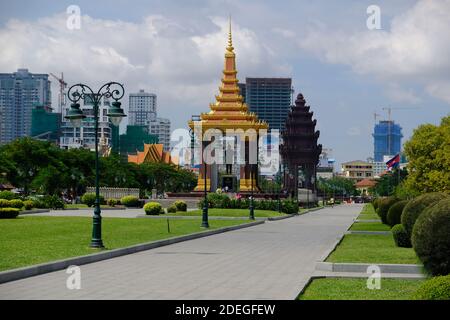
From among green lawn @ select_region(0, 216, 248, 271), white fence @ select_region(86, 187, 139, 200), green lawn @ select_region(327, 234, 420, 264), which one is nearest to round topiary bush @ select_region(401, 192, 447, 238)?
green lawn @ select_region(327, 234, 420, 264)

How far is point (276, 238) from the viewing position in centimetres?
3192

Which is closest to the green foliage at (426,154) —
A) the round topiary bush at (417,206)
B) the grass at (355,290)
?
the round topiary bush at (417,206)

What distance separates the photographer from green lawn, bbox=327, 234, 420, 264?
1956cm

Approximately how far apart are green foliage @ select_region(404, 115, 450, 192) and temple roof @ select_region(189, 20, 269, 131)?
2945 centimetres

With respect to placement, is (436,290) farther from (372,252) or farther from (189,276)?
(372,252)

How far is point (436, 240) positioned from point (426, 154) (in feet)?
185

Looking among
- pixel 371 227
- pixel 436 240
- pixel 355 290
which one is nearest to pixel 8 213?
pixel 371 227

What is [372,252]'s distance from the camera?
2227 cm

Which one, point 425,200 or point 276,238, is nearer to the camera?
point 425,200

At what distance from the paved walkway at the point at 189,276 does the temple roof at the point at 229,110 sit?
70.8 m

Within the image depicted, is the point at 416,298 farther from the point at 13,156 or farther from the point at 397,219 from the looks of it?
the point at 13,156

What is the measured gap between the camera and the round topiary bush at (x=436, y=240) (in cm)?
1338

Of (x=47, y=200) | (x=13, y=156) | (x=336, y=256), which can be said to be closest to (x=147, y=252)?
(x=336, y=256)

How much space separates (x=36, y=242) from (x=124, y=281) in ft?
31.5
